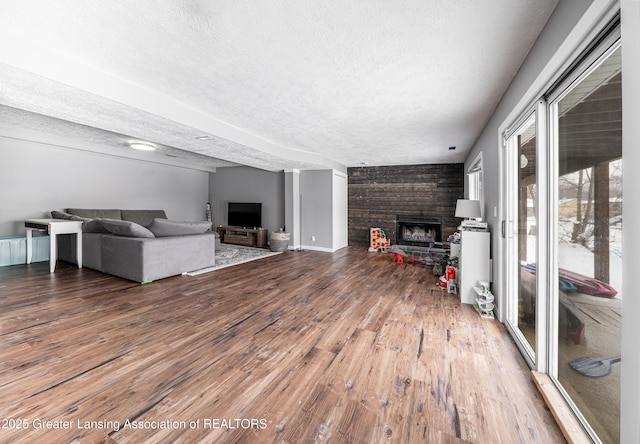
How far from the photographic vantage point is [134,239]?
3.82 m

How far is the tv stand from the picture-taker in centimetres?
734

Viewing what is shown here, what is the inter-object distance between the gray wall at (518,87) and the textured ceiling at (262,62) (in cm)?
10

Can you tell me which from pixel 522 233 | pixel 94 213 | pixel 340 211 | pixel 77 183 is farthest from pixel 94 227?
pixel 522 233

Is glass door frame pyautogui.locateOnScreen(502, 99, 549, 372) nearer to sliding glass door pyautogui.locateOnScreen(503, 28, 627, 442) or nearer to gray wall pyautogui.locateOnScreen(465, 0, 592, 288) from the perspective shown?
sliding glass door pyautogui.locateOnScreen(503, 28, 627, 442)

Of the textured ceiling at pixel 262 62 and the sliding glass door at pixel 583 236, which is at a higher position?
the textured ceiling at pixel 262 62

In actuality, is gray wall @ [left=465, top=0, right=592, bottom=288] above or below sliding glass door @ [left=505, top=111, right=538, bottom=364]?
above

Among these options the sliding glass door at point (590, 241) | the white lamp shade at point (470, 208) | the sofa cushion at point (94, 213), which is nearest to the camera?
the sliding glass door at point (590, 241)

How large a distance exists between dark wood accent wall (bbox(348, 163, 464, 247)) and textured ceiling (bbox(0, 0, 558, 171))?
117 inches

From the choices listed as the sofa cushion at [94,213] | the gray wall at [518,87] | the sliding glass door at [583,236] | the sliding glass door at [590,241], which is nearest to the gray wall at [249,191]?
the sofa cushion at [94,213]

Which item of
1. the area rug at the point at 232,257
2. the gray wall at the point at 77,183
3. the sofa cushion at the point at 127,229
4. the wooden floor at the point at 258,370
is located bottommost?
the wooden floor at the point at 258,370

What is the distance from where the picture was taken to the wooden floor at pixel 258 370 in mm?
1305

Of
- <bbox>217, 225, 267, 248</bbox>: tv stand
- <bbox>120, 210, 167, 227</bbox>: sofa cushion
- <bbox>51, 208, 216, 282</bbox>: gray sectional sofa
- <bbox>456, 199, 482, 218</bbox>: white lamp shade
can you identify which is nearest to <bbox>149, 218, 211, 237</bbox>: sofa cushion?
<bbox>51, 208, 216, 282</bbox>: gray sectional sofa

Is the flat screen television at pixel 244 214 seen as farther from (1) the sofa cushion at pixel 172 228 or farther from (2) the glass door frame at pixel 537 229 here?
(2) the glass door frame at pixel 537 229

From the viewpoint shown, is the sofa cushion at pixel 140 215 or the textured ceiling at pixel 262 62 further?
the sofa cushion at pixel 140 215
